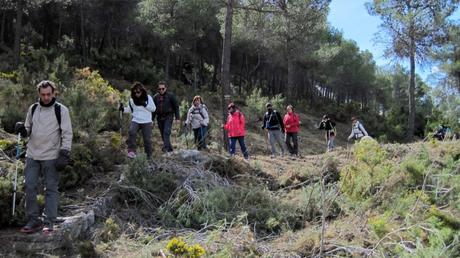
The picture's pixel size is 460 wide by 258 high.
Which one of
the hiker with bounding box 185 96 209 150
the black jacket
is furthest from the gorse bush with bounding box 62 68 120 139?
the black jacket

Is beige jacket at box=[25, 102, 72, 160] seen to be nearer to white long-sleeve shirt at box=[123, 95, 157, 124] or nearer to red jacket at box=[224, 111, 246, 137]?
white long-sleeve shirt at box=[123, 95, 157, 124]

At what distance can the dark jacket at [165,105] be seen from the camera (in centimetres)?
1044

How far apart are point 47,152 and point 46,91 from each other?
73 centimetres

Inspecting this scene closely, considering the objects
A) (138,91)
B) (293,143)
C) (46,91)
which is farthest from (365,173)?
(293,143)

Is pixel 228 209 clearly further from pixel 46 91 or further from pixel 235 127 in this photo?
pixel 235 127

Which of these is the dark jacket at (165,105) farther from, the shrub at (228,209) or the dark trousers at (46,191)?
the dark trousers at (46,191)

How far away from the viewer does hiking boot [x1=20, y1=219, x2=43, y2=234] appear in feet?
21.2

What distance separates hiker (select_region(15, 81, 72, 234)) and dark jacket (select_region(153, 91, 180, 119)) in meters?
3.90

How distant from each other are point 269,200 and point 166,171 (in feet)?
5.66

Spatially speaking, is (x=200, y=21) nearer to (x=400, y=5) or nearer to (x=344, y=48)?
(x=400, y=5)

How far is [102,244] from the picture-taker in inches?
254

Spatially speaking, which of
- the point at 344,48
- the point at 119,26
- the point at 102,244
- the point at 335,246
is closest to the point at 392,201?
the point at 335,246

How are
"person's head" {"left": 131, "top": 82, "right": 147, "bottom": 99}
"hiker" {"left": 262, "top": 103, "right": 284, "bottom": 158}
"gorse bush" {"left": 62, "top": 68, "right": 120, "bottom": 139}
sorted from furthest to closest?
"hiker" {"left": 262, "top": 103, "right": 284, "bottom": 158} → "gorse bush" {"left": 62, "top": 68, "right": 120, "bottom": 139} → "person's head" {"left": 131, "top": 82, "right": 147, "bottom": 99}

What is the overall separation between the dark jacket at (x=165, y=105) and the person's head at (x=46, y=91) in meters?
3.97
